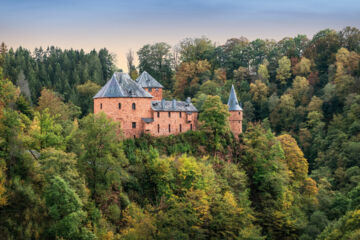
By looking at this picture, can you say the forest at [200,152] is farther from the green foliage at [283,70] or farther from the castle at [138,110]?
the castle at [138,110]

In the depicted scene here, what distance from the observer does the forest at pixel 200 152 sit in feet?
137

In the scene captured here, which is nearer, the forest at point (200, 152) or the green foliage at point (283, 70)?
the forest at point (200, 152)

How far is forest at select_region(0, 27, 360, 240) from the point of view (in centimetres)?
4181

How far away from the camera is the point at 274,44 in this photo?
349 ft

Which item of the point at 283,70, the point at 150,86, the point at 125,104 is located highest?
the point at 283,70

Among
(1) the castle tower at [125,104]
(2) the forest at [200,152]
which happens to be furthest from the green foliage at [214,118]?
(1) the castle tower at [125,104]

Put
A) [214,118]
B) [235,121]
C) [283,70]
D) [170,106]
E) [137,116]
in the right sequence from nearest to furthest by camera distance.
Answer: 1. [137,116]
2. [170,106]
3. [214,118]
4. [235,121]
5. [283,70]

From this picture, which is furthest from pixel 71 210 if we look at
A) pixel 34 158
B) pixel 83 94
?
pixel 83 94

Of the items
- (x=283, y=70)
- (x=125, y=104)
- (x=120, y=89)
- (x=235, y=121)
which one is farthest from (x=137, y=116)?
(x=283, y=70)

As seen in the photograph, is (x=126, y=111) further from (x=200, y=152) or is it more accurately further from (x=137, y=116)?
(x=200, y=152)

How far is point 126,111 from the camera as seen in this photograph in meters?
56.1

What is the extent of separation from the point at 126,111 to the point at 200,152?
11.0 m

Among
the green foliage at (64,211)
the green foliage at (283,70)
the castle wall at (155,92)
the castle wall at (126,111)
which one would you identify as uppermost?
the green foliage at (283,70)

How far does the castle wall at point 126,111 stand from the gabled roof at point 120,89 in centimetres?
49
